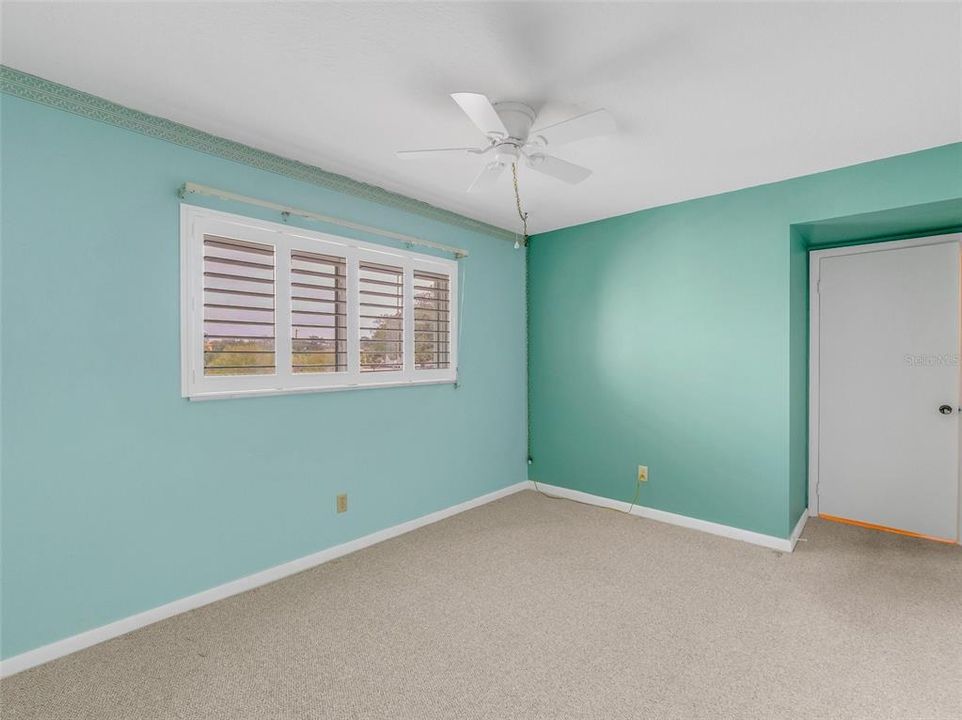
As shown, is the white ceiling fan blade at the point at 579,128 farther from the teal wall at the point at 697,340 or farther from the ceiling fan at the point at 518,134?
the teal wall at the point at 697,340

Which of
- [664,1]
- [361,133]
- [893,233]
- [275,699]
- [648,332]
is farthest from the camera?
[648,332]

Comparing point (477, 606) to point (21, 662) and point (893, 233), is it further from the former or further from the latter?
point (893, 233)

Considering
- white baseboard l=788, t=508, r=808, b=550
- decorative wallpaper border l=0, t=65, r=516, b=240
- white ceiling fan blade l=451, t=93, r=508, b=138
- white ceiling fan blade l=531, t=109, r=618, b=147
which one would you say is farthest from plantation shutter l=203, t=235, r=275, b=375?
white baseboard l=788, t=508, r=808, b=550

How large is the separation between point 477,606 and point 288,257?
2.13 metres

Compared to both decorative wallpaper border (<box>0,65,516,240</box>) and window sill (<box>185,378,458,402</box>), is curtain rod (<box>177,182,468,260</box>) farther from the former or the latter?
window sill (<box>185,378,458,402</box>)

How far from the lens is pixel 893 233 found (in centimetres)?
334

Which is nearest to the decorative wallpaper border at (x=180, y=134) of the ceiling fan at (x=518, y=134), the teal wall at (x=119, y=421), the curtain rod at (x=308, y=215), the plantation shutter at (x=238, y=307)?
the teal wall at (x=119, y=421)

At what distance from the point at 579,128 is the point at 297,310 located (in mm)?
1801

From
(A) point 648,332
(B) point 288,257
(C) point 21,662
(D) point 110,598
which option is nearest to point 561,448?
(A) point 648,332

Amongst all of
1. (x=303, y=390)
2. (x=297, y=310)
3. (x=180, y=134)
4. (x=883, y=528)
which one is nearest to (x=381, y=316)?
(x=297, y=310)

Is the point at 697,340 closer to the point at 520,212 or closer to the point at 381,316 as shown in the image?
the point at 520,212

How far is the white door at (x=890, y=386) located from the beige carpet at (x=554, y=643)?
43 centimetres

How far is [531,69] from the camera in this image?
6.16 ft

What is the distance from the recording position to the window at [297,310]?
2455mm
